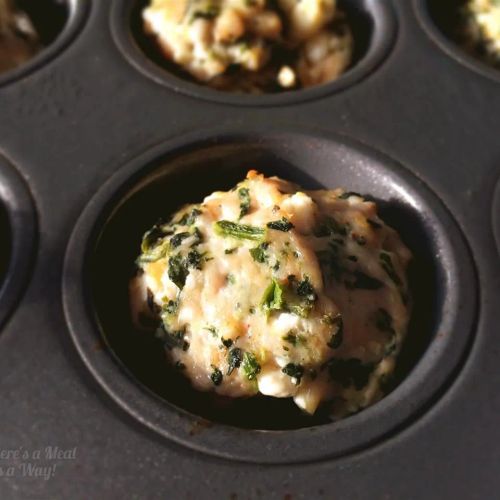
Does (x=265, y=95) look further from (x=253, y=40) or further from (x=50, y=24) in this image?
(x=50, y=24)

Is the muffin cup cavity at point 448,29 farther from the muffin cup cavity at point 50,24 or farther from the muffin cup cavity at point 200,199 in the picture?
the muffin cup cavity at point 50,24

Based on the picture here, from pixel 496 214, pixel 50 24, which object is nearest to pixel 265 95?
pixel 496 214

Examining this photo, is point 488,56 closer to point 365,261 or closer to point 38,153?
point 365,261

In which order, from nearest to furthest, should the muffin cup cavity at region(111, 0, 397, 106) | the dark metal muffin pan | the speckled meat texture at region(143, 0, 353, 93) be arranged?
the dark metal muffin pan < the muffin cup cavity at region(111, 0, 397, 106) < the speckled meat texture at region(143, 0, 353, 93)

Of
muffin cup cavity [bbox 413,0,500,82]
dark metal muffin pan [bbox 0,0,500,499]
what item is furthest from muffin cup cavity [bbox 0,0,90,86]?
muffin cup cavity [bbox 413,0,500,82]

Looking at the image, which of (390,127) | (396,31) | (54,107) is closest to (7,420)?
(54,107)

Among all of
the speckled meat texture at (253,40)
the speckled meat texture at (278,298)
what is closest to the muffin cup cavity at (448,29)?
the speckled meat texture at (253,40)

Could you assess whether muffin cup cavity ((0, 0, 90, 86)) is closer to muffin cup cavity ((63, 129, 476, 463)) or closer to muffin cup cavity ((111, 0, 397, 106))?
muffin cup cavity ((111, 0, 397, 106))
